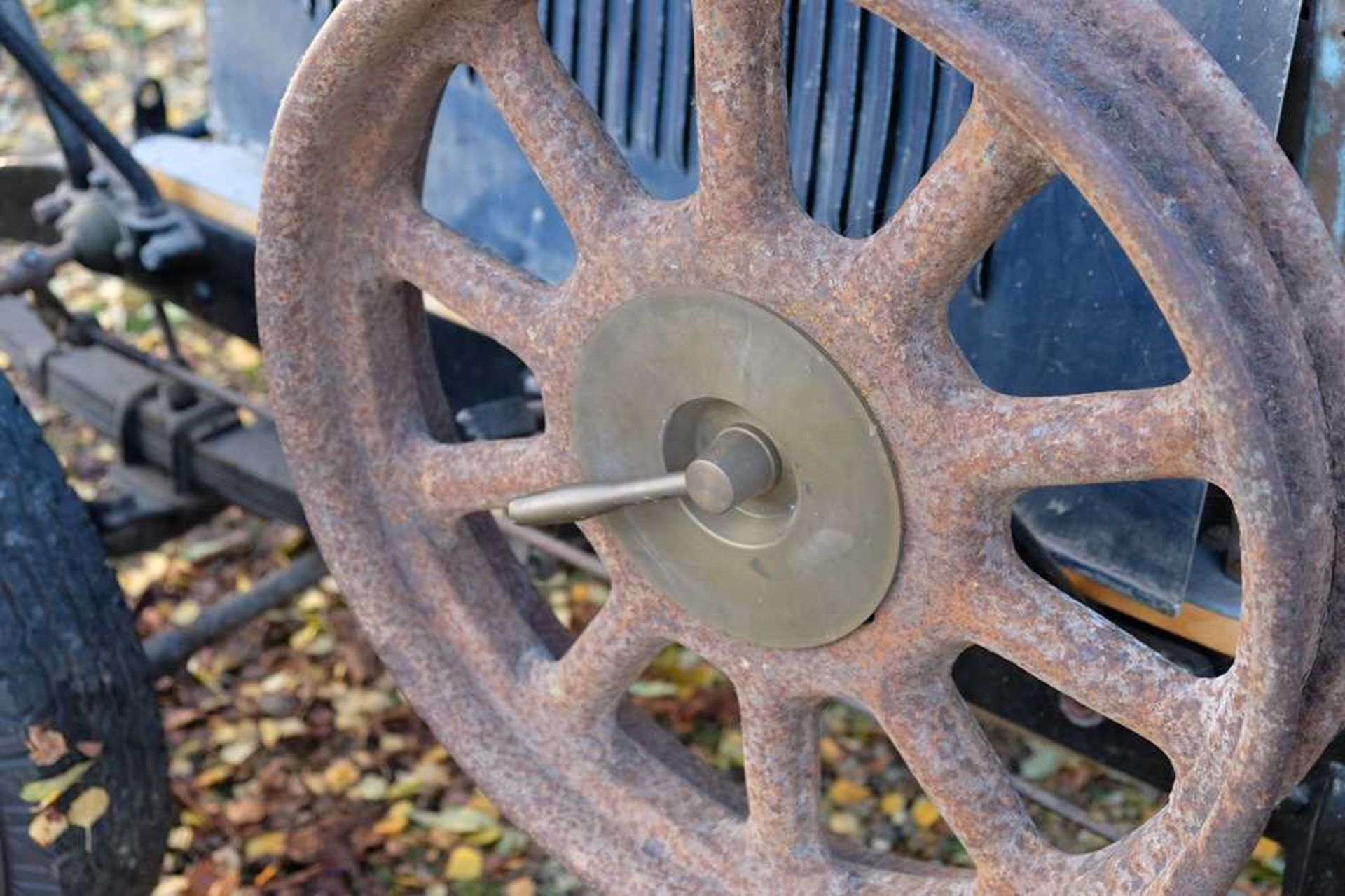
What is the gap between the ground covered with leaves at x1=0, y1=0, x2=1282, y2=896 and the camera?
2.40 metres

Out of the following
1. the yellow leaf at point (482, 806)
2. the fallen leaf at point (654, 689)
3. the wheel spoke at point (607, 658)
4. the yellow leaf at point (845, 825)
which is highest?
the wheel spoke at point (607, 658)

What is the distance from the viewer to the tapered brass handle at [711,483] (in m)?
1.36

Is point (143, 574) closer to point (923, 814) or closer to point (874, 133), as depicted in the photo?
point (923, 814)

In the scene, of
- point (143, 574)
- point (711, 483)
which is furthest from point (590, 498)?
point (143, 574)

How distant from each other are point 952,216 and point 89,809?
1.18 metres

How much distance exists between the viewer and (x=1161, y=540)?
1.57 meters

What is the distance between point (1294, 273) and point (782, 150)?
391 mm

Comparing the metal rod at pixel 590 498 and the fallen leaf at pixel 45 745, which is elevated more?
the metal rod at pixel 590 498

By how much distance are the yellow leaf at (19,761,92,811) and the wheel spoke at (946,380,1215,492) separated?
105 centimetres

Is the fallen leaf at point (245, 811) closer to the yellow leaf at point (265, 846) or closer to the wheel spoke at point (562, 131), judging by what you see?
the yellow leaf at point (265, 846)

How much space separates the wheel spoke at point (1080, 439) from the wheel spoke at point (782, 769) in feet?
1.25

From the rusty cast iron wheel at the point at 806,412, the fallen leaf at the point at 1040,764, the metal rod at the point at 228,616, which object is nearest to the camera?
the rusty cast iron wheel at the point at 806,412

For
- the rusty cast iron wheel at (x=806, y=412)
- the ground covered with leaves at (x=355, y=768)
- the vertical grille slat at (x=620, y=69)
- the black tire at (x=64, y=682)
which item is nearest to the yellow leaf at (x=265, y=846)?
the ground covered with leaves at (x=355, y=768)

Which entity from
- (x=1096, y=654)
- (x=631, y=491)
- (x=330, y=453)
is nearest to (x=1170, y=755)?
(x=1096, y=654)
